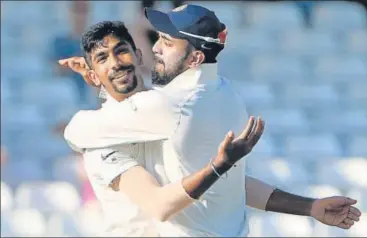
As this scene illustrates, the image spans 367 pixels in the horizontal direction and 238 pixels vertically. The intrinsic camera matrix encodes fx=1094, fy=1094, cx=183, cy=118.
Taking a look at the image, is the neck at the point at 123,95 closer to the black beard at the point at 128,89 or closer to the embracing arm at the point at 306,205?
the black beard at the point at 128,89

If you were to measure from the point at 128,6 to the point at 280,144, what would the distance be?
1.21 meters

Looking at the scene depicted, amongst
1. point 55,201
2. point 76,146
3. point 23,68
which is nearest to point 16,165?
point 55,201

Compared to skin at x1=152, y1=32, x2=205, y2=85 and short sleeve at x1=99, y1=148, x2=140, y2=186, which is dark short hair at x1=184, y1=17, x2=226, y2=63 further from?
short sleeve at x1=99, y1=148, x2=140, y2=186

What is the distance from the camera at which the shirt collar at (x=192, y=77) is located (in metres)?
1.46

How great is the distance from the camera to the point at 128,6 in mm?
5055

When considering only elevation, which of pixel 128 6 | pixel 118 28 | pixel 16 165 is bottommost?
pixel 16 165

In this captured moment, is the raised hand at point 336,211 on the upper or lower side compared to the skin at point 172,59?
lower

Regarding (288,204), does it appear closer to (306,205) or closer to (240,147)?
(306,205)

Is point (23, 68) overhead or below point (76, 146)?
below

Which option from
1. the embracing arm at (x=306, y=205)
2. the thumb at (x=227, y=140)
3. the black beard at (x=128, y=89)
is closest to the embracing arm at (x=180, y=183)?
the thumb at (x=227, y=140)

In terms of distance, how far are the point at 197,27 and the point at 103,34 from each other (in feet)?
0.47

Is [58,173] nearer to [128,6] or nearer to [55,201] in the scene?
[55,201]

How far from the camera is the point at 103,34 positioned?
1.51 m

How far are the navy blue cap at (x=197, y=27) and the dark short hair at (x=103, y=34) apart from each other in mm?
72
